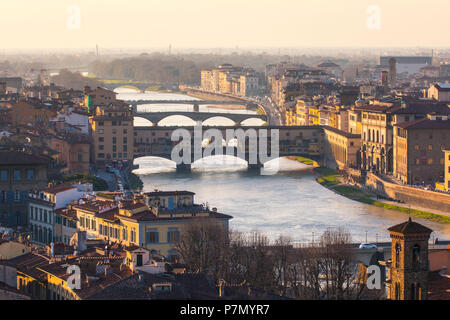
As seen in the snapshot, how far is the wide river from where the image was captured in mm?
19188

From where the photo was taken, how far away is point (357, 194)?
1003 inches

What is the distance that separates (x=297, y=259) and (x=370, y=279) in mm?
1058

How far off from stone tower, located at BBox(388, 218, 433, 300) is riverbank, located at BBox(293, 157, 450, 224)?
9.65 meters

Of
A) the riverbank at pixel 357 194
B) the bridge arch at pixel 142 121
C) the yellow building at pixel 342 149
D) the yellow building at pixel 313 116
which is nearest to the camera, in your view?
the riverbank at pixel 357 194

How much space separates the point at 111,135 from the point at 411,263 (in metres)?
20.9

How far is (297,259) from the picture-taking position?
12.7 meters

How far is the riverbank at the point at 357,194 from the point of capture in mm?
22203

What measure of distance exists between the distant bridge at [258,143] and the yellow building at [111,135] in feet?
4.17

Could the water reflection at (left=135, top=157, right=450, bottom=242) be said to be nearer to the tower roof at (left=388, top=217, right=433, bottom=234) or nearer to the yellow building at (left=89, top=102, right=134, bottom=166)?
the yellow building at (left=89, top=102, right=134, bottom=166)

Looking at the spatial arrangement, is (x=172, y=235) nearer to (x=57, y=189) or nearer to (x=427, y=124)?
(x=57, y=189)

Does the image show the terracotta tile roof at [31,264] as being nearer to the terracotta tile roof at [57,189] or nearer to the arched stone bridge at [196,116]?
the terracotta tile roof at [57,189]

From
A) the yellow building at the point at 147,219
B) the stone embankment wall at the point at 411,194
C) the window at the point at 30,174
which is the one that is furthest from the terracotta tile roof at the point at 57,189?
the stone embankment wall at the point at 411,194

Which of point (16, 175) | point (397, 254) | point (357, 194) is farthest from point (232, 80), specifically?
point (397, 254)

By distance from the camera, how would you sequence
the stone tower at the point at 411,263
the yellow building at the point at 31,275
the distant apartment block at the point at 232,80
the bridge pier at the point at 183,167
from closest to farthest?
the stone tower at the point at 411,263 → the yellow building at the point at 31,275 → the bridge pier at the point at 183,167 → the distant apartment block at the point at 232,80
